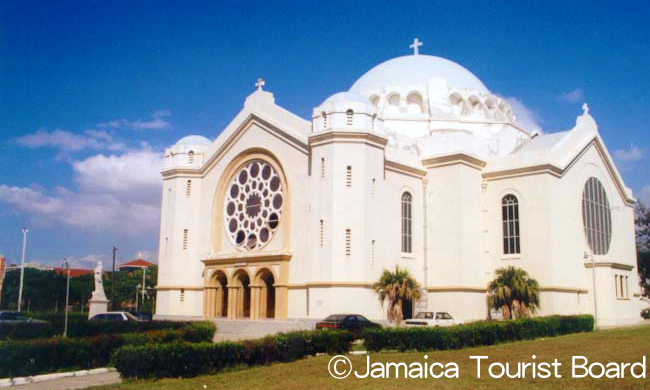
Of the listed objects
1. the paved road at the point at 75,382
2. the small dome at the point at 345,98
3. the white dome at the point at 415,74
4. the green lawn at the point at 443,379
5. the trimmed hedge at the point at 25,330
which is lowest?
the paved road at the point at 75,382

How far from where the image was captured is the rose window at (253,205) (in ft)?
128

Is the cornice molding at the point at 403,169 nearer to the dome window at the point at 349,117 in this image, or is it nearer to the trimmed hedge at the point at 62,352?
the dome window at the point at 349,117

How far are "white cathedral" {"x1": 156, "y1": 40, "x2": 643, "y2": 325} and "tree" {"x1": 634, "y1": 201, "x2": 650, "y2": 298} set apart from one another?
897 centimetres

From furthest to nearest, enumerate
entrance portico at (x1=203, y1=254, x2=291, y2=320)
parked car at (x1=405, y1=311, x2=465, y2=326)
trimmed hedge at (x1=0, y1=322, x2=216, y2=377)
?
entrance portico at (x1=203, y1=254, x2=291, y2=320)
parked car at (x1=405, y1=311, x2=465, y2=326)
trimmed hedge at (x1=0, y1=322, x2=216, y2=377)

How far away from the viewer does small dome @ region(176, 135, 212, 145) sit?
44781 mm

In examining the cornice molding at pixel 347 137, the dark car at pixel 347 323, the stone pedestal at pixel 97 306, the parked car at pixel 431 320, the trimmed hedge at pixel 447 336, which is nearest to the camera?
the trimmed hedge at pixel 447 336

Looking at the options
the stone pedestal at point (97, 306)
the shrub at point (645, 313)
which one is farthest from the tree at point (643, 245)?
the stone pedestal at point (97, 306)

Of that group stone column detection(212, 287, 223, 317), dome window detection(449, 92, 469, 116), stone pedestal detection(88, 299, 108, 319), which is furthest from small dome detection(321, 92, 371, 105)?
stone pedestal detection(88, 299, 108, 319)

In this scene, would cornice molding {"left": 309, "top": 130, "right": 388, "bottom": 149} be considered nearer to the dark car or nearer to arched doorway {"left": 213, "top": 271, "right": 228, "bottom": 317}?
the dark car

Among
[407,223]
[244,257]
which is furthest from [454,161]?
[244,257]

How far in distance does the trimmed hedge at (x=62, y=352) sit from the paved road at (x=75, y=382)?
2.77 ft

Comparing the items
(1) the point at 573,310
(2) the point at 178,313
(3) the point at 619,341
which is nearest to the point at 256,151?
(2) the point at 178,313

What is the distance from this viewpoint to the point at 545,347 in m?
22.5

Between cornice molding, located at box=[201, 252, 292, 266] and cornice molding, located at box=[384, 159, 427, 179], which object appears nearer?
cornice molding, located at box=[201, 252, 292, 266]
